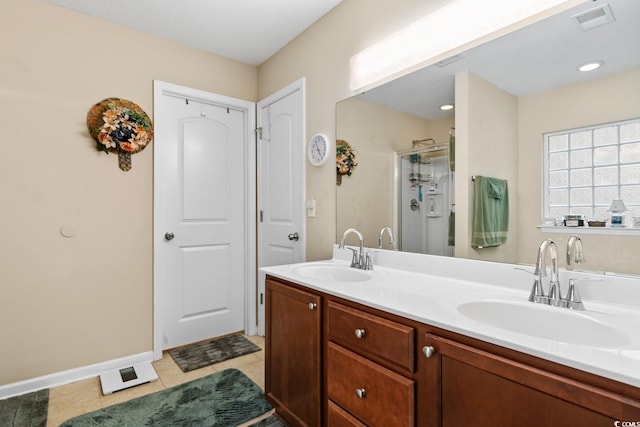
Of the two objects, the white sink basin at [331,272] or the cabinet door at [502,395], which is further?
the white sink basin at [331,272]

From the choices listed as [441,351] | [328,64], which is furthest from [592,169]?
[328,64]

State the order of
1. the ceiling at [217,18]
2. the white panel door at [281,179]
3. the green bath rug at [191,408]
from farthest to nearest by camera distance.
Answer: the white panel door at [281,179]
the ceiling at [217,18]
the green bath rug at [191,408]

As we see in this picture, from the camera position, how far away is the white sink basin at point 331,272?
1848 mm

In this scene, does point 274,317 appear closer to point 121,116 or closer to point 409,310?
point 409,310

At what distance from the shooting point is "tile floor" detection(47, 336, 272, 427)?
1.89 m

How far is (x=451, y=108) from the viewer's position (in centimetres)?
158

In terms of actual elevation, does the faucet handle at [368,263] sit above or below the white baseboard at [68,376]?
above

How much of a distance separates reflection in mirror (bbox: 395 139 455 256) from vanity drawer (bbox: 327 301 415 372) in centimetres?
63

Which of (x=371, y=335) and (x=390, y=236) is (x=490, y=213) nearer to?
(x=390, y=236)

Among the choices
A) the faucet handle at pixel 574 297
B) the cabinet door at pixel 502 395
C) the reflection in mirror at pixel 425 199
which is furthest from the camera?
the reflection in mirror at pixel 425 199

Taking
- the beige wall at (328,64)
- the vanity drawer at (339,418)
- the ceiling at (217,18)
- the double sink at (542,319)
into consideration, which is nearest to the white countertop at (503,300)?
the double sink at (542,319)

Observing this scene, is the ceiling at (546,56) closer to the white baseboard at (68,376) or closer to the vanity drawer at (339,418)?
the vanity drawer at (339,418)

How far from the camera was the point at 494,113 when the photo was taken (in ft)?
4.69

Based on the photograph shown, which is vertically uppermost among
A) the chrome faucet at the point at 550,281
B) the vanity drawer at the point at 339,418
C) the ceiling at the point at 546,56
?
the ceiling at the point at 546,56
